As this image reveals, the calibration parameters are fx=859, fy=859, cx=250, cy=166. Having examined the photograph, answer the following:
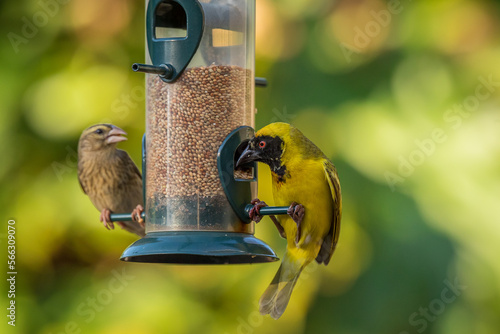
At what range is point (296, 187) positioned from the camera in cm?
539

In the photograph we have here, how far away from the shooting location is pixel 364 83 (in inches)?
283

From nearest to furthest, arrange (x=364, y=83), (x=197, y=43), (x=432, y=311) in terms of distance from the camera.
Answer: (x=197, y=43)
(x=432, y=311)
(x=364, y=83)

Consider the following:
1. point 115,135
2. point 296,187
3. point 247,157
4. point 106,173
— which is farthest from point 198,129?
point 106,173

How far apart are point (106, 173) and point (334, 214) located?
7.92ft

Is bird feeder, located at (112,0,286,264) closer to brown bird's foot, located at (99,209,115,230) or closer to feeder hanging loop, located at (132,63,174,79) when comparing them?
feeder hanging loop, located at (132,63,174,79)

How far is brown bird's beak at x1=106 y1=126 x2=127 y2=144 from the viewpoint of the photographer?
6770 mm

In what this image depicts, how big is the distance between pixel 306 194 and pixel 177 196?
0.82 metres

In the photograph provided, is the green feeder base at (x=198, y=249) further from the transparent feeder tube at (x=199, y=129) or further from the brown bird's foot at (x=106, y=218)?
the brown bird's foot at (x=106, y=218)

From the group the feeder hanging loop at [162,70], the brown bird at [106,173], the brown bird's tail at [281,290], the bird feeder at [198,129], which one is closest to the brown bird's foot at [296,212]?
the bird feeder at [198,129]

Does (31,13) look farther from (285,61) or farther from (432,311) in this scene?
(432,311)

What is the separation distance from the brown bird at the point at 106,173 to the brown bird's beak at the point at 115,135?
0.32 ft

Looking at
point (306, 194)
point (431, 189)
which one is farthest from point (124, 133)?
point (431, 189)

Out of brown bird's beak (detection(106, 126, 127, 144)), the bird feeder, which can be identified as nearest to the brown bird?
brown bird's beak (detection(106, 126, 127, 144))

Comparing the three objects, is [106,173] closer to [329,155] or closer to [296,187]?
[329,155]
